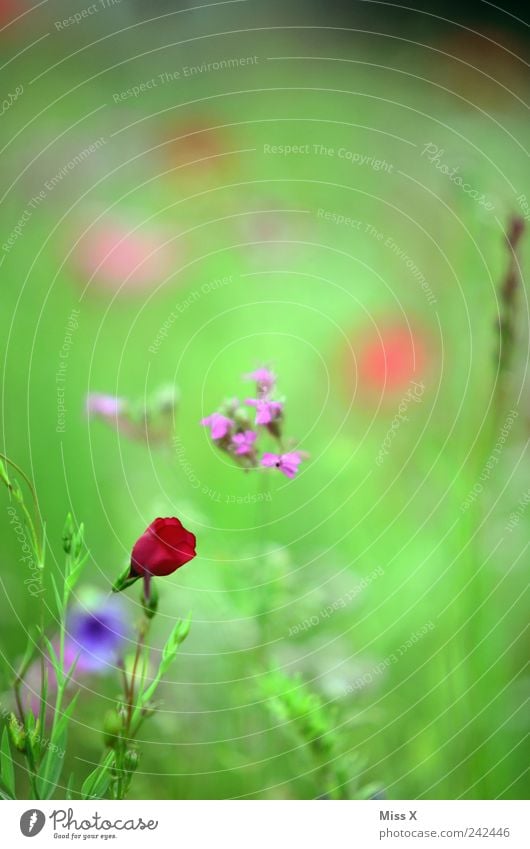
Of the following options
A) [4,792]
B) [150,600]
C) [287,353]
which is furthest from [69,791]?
[287,353]

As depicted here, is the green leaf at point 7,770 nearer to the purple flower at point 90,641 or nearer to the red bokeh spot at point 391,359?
the purple flower at point 90,641

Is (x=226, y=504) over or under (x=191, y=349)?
under

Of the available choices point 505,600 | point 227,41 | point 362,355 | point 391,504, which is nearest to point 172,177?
point 227,41

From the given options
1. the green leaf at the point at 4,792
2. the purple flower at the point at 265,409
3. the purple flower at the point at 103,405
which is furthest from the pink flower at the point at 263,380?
the green leaf at the point at 4,792

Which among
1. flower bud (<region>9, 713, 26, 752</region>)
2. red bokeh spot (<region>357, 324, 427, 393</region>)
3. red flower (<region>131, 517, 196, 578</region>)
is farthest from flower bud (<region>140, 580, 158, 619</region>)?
red bokeh spot (<region>357, 324, 427, 393</region>)

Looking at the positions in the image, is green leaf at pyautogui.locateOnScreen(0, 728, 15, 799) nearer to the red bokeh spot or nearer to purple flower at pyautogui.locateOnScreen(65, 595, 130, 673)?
purple flower at pyautogui.locateOnScreen(65, 595, 130, 673)
